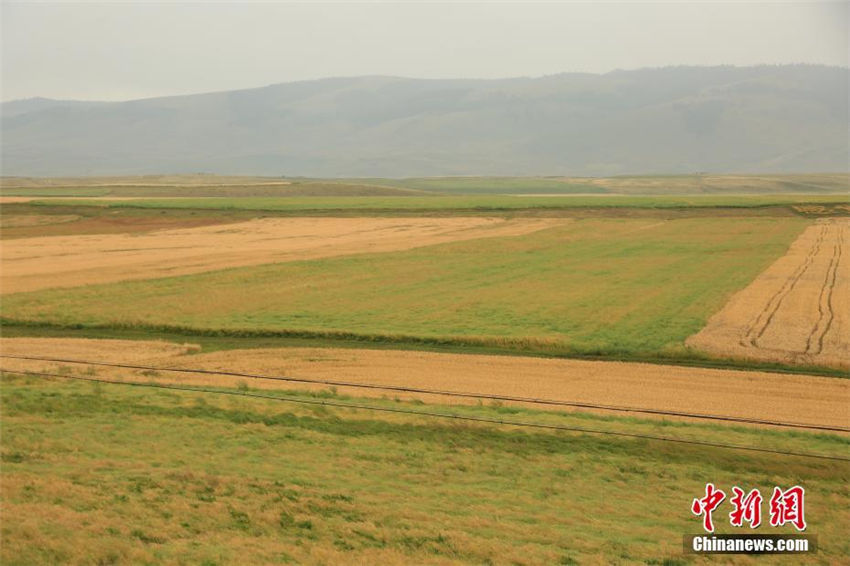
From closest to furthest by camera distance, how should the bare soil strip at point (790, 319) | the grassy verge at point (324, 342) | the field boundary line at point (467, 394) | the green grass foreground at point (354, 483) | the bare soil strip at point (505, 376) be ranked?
the green grass foreground at point (354, 483)
the field boundary line at point (467, 394)
the bare soil strip at point (505, 376)
the grassy verge at point (324, 342)
the bare soil strip at point (790, 319)

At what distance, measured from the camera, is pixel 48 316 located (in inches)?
1401

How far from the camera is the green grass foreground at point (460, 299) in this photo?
32312 mm

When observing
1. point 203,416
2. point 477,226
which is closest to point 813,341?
point 203,416

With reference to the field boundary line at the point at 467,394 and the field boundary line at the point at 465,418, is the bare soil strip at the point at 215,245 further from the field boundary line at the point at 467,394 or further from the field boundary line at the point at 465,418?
the field boundary line at the point at 465,418

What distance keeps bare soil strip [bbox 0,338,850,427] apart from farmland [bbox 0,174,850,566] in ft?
0.46

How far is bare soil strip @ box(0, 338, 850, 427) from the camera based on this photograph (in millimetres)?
22891

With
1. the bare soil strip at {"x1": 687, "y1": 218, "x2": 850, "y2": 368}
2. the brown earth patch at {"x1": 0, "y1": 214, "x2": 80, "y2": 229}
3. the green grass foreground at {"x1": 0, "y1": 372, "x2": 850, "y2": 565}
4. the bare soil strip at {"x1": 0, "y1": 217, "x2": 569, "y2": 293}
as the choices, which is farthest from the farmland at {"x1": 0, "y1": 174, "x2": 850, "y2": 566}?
the brown earth patch at {"x1": 0, "y1": 214, "x2": 80, "y2": 229}

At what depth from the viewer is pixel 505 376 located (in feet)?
86.0

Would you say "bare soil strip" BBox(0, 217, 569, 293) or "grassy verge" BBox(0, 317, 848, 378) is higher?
"bare soil strip" BBox(0, 217, 569, 293)

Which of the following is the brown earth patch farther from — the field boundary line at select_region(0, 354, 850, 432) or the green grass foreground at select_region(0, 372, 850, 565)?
the green grass foreground at select_region(0, 372, 850, 565)

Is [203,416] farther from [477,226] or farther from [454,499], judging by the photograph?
[477,226]

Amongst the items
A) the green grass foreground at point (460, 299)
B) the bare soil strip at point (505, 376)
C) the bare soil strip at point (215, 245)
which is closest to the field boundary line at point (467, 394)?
the bare soil strip at point (505, 376)

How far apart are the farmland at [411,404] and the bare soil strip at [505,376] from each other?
140mm

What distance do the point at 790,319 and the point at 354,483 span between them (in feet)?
78.9
